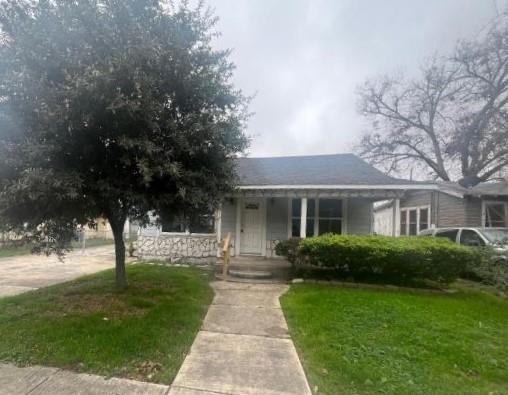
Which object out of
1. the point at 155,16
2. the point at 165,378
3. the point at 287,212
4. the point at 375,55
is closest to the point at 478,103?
the point at 375,55

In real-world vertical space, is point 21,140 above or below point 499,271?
above

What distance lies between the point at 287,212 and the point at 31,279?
782cm

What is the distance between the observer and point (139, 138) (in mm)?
4734

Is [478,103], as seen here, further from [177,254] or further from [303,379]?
[303,379]

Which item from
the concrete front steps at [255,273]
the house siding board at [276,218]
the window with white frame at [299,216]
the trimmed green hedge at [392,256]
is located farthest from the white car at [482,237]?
the house siding board at [276,218]

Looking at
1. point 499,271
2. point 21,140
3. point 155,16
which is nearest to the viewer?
point 21,140

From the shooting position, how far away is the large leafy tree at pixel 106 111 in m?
4.31

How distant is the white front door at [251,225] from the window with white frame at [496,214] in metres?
9.72

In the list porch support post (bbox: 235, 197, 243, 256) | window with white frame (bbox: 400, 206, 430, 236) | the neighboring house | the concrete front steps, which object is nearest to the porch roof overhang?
porch support post (bbox: 235, 197, 243, 256)

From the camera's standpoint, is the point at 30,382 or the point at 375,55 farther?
the point at 375,55

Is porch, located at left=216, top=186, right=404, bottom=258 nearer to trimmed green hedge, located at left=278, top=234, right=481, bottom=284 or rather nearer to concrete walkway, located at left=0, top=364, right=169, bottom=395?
trimmed green hedge, located at left=278, top=234, right=481, bottom=284

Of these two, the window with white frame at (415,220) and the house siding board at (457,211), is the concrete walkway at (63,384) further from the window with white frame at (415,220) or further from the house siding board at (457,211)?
the window with white frame at (415,220)

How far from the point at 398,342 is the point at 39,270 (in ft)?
32.6

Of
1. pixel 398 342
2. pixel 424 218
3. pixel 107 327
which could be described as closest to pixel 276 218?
pixel 398 342
